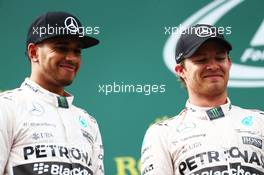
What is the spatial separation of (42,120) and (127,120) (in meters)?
1.33

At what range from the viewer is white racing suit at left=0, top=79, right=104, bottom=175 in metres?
2.14

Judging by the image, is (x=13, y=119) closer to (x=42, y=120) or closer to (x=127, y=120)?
(x=42, y=120)

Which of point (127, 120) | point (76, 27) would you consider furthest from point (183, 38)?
point (127, 120)

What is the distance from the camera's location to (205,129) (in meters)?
2.40

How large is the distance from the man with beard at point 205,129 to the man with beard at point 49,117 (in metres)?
0.25

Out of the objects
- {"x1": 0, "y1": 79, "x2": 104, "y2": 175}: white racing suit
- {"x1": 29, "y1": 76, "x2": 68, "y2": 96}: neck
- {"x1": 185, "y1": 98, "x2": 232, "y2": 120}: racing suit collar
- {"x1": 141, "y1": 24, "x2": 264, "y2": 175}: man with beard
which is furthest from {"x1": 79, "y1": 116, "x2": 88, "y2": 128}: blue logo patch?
{"x1": 185, "y1": 98, "x2": 232, "y2": 120}: racing suit collar

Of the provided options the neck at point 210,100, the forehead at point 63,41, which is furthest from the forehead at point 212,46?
the forehead at point 63,41

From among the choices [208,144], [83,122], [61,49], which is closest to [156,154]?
[208,144]

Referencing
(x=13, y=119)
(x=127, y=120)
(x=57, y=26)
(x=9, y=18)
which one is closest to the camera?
(x=13, y=119)

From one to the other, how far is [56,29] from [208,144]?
691mm

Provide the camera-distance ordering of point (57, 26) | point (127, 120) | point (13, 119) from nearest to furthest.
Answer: point (13, 119) < point (57, 26) < point (127, 120)

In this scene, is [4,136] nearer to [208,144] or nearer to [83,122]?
[83,122]

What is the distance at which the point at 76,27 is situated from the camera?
242 cm

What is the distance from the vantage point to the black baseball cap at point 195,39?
2425 mm
